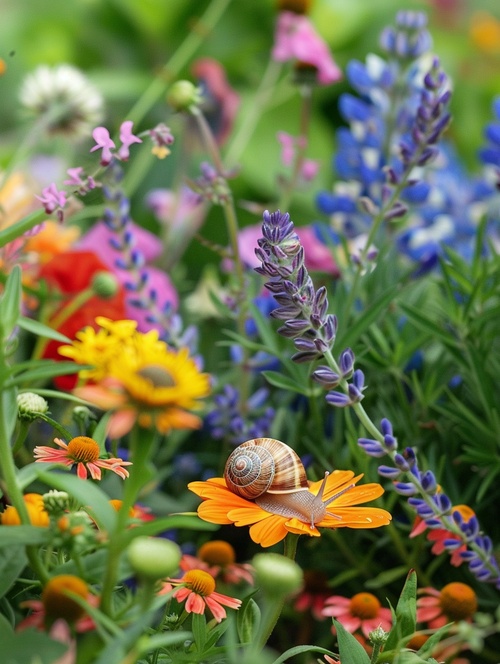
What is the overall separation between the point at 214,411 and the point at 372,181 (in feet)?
1.00

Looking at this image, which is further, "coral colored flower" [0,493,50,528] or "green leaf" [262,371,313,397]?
"green leaf" [262,371,313,397]

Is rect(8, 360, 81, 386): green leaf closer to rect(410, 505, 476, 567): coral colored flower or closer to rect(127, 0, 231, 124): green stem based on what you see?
rect(410, 505, 476, 567): coral colored flower

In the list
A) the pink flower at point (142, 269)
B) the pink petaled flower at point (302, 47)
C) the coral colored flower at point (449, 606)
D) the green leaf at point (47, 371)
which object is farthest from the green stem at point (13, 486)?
the pink petaled flower at point (302, 47)

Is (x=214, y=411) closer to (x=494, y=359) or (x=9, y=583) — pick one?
(x=494, y=359)

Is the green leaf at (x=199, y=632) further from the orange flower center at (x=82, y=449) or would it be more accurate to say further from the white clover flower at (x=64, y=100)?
the white clover flower at (x=64, y=100)

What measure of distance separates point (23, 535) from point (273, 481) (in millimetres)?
157

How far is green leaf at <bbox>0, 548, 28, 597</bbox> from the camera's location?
339 mm

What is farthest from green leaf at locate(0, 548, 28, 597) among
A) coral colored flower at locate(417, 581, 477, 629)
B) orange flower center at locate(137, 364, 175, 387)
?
coral colored flower at locate(417, 581, 477, 629)

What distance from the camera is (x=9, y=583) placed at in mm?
339

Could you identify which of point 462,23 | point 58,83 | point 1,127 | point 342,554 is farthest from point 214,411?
point 462,23

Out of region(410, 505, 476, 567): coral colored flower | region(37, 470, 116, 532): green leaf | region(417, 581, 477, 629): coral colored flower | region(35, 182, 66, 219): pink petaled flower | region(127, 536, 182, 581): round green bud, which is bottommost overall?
region(417, 581, 477, 629): coral colored flower

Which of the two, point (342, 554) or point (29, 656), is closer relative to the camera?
point (29, 656)

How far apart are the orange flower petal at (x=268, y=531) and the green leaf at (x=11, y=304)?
146 mm

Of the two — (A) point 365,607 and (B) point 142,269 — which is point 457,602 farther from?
(B) point 142,269
